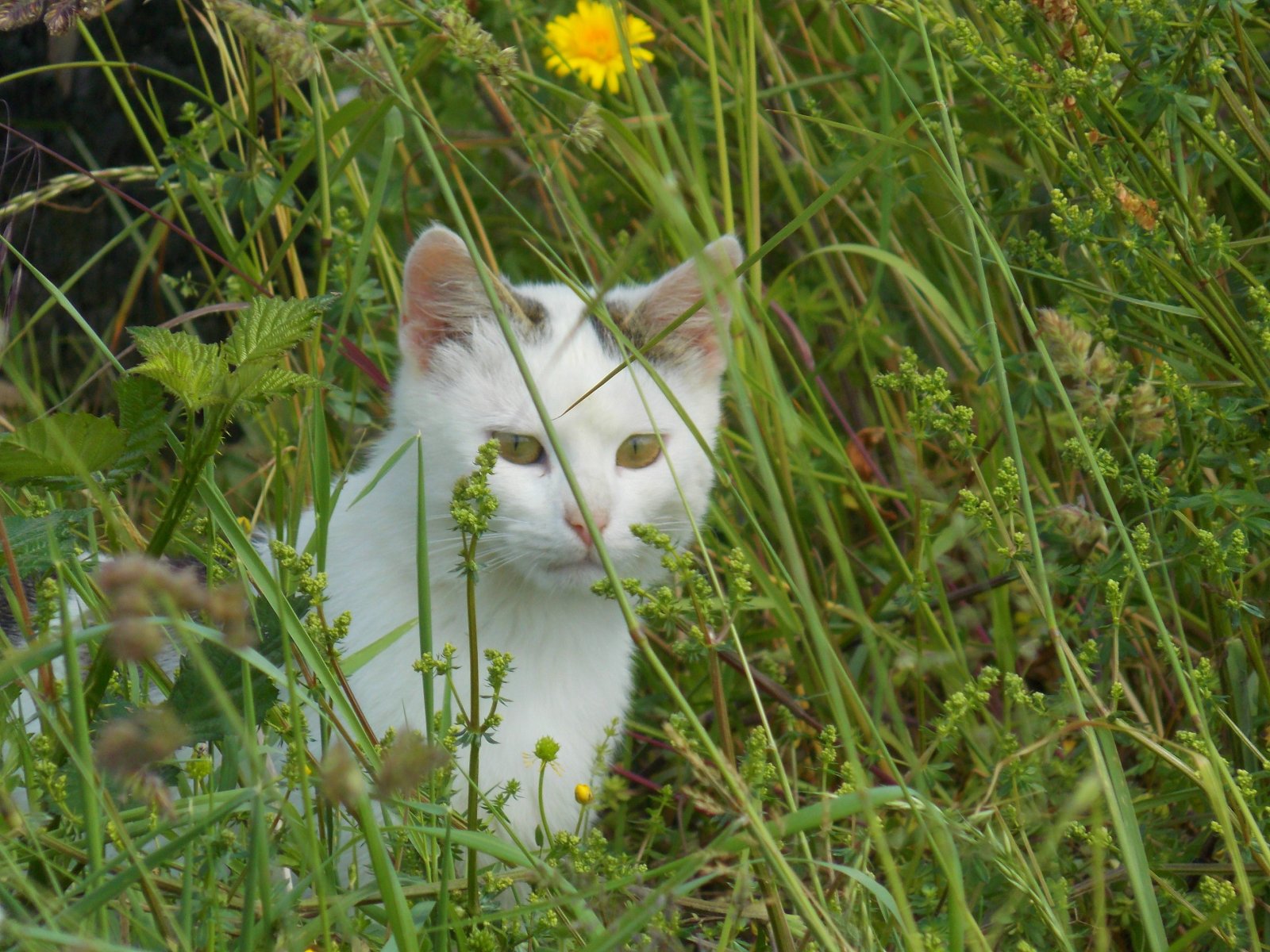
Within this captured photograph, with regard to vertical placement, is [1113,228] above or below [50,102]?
below

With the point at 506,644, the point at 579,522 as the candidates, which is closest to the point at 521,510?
the point at 579,522

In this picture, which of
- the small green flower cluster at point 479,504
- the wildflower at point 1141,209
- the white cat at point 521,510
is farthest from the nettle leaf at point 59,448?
the wildflower at point 1141,209

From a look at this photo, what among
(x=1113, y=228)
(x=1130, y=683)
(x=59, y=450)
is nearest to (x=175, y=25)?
(x=59, y=450)

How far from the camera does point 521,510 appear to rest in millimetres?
1520

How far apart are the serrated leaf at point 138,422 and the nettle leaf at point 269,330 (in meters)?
0.11

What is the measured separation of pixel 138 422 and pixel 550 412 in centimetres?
56

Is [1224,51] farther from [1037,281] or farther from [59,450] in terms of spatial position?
[59,450]

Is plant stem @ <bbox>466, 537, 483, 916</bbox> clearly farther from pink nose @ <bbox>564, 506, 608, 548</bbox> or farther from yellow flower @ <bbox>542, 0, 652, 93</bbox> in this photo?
yellow flower @ <bbox>542, 0, 652, 93</bbox>

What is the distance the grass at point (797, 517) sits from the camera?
36.4 inches

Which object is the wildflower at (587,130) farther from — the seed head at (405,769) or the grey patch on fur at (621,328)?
the seed head at (405,769)

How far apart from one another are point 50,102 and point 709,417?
1627 millimetres

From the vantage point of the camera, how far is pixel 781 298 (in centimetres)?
241

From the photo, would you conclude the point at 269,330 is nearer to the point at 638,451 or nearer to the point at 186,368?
the point at 186,368

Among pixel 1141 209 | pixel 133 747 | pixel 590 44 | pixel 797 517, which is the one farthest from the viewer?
pixel 590 44
